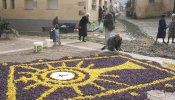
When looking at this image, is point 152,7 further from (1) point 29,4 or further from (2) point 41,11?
(1) point 29,4

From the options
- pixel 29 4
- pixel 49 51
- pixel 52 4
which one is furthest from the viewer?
pixel 29 4

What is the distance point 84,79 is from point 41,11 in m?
17.2

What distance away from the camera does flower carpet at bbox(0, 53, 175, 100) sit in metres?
8.30

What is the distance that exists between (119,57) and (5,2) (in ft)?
58.0

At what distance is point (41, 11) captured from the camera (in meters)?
26.0

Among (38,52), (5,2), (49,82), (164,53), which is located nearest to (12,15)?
(5,2)

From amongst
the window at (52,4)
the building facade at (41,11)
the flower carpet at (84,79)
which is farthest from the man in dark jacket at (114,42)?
the window at (52,4)

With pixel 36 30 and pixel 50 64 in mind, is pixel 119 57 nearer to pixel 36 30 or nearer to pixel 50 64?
pixel 50 64

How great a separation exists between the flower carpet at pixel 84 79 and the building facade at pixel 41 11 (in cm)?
1319

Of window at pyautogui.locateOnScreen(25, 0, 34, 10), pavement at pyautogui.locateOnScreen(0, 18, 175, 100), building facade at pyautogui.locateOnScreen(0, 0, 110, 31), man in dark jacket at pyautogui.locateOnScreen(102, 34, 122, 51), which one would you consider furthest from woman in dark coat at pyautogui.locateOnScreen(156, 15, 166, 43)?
window at pyautogui.locateOnScreen(25, 0, 34, 10)

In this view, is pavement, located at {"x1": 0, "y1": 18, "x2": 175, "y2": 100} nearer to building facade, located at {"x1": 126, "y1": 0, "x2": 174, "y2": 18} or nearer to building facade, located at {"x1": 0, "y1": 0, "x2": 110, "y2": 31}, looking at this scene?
building facade, located at {"x1": 0, "y1": 0, "x2": 110, "y2": 31}

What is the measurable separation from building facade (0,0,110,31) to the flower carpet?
13187 millimetres

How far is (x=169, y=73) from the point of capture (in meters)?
10.8

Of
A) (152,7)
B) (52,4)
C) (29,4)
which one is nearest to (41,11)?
(52,4)
